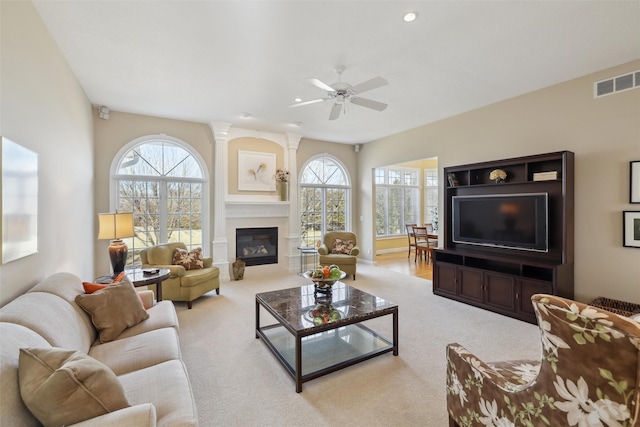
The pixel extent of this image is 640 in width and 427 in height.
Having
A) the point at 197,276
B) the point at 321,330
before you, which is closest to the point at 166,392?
the point at 321,330

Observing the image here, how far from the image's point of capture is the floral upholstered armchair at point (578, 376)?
3.08 feet

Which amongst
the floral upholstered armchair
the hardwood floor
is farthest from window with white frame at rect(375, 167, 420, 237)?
the floral upholstered armchair

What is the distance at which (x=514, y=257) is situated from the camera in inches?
151

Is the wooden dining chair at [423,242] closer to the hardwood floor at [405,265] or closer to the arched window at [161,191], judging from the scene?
the hardwood floor at [405,265]

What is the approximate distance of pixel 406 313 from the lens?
3.82 meters

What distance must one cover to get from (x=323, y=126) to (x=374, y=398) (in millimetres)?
4608

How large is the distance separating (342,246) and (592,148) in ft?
13.1

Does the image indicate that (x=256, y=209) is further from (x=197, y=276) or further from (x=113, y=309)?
(x=113, y=309)

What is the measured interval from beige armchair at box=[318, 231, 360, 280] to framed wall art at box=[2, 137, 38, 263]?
4204 millimetres

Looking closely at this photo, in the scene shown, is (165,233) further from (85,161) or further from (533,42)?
(533,42)

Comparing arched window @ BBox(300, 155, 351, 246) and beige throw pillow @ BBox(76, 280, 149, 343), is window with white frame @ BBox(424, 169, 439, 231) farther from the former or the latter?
beige throw pillow @ BBox(76, 280, 149, 343)

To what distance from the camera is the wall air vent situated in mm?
3133

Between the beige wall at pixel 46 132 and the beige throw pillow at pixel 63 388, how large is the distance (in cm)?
94

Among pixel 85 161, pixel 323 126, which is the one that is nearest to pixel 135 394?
pixel 85 161
